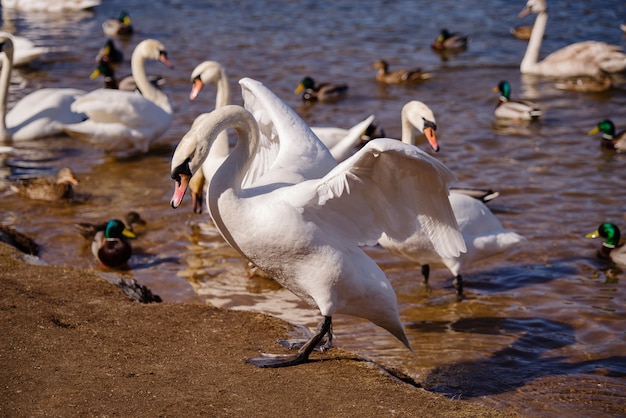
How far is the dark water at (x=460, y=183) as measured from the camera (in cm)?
671

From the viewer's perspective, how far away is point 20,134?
1269cm

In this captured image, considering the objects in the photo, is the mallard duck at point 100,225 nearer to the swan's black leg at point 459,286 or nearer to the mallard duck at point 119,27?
the swan's black leg at point 459,286

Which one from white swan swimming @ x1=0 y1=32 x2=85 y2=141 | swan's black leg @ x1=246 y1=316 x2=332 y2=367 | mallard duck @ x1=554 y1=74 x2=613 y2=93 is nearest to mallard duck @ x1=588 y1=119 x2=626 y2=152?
mallard duck @ x1=554 y1=74 x2=613 y2=93

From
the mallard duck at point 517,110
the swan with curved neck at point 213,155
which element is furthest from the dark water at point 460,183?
the swan with curved neck at point 213,155

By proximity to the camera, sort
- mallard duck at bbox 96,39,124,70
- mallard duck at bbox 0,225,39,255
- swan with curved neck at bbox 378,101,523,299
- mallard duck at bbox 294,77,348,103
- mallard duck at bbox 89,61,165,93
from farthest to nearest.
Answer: mallard duck at bbox 96,39,124,70 < mallard duck at bbox 89,61,165,93 < mallard duck at bbox 294,77,348,103 < mallard duck at bbox 0,225,39,255 < swan with curved neck at bbox 378,101,523,299

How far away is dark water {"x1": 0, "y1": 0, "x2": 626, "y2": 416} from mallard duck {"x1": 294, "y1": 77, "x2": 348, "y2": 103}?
22cm

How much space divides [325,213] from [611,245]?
13.8ft

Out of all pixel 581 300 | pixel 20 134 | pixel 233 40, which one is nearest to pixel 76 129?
pixel 20 134

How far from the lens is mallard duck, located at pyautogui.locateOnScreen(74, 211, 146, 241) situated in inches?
357

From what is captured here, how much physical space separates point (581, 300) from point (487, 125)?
19.7 feet

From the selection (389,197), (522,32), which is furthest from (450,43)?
(389,197)

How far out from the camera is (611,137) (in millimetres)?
12039

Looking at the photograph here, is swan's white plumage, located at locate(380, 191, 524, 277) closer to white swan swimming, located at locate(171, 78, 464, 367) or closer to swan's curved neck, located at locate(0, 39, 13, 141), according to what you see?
white swan swimming, located at locate(171, 78, 464, 367)

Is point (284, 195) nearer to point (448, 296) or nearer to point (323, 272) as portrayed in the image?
point (323, 272)
